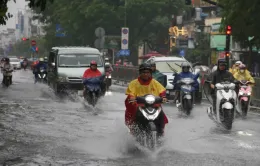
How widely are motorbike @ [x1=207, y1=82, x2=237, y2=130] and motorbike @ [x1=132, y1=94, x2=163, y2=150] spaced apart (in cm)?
443

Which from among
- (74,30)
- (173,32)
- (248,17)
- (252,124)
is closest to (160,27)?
(173,32)

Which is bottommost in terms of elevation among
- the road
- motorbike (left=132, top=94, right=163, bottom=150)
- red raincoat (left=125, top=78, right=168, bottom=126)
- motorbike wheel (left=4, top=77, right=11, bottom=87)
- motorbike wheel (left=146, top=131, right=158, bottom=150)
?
motorbike wheel (left=4, top=77, right=11, bottom=87)

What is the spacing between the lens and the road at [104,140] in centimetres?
1120

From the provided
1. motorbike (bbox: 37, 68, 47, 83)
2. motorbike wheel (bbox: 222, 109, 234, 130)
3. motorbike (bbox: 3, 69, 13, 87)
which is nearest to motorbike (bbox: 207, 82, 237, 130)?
motorbike wheel (bbox: 222, 109, 234, 130)

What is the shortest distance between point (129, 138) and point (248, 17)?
20.2m

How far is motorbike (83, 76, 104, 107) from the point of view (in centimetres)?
2270

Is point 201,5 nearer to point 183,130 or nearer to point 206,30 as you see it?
point 206,30

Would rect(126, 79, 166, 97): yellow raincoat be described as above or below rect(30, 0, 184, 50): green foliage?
below

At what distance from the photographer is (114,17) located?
6819cm

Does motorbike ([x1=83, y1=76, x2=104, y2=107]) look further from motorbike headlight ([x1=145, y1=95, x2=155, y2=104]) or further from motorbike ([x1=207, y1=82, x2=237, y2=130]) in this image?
motorbike headlight ([x1=145, y1=95, x2=155, y2=104])

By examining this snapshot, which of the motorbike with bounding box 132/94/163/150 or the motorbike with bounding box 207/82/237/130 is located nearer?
the motorbike with bounding box 132/94/163/150

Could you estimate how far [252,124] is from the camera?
60.1 ft

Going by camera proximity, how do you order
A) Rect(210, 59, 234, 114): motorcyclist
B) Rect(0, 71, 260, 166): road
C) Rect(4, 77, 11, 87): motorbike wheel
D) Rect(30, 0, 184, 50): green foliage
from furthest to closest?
Rect(30, 0, 184, 50): green foliage → Rect(4, 77, 11, 87): motorbike wheel → Rect(210, 59, 234, 114): motorcyclist → Rect(0, 71, 260, 166): road

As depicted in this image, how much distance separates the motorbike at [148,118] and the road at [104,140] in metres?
0.19
